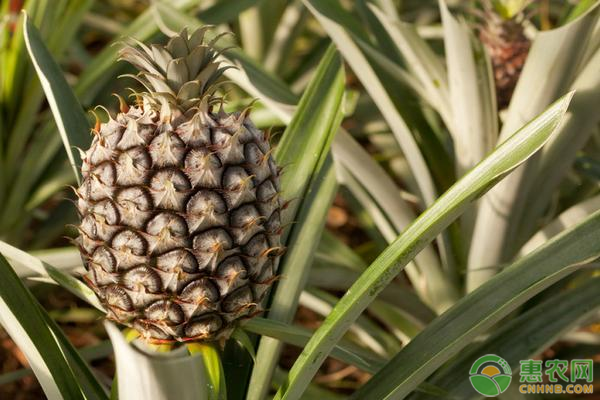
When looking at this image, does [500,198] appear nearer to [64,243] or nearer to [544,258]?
[544,258]

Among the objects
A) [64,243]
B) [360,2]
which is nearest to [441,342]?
[360,2]

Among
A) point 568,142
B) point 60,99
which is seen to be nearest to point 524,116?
point 568,142

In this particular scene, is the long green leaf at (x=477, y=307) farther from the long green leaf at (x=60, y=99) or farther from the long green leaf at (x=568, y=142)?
the long green leaf at (x=60, y=99)

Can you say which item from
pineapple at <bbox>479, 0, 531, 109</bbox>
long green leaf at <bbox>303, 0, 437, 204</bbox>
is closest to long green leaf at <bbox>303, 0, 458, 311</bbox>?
long green leaf at <bbox>303, 0, 437, 204</bbox>

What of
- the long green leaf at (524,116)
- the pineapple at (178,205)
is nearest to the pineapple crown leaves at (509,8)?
the long green leaf at (524,116)

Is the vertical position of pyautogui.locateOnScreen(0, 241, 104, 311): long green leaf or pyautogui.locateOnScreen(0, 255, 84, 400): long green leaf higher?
pyautogui.locateOnScreen(0, 241, 104, 311): long green leaf

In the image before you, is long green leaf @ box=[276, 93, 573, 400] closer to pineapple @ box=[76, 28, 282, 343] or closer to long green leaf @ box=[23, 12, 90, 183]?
pineapple @ box=[76, 28, 282, 343]
